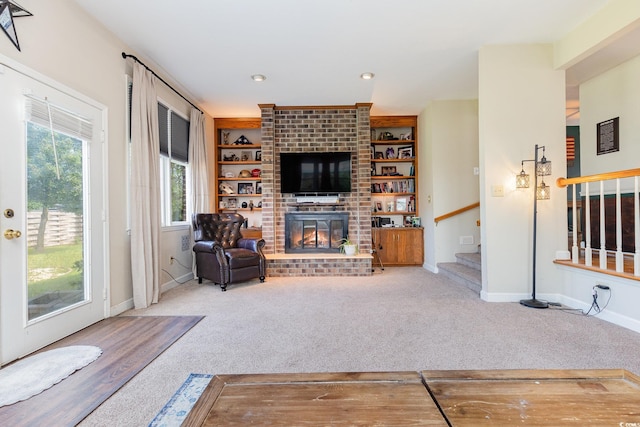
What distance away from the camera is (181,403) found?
61.9 inches

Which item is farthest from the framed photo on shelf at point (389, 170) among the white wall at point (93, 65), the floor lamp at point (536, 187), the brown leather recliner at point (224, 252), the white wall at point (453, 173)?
the white wall at point (93, 65)

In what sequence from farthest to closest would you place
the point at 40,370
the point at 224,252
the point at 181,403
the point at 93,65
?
the point at 224,252 → the point at 93,65 → the point at 40,370 → the point at 181,403

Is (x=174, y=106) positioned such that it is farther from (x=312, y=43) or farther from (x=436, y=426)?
(x=436, y=426)

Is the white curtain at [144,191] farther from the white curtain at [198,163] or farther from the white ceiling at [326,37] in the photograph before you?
the white curtain at [198,163]

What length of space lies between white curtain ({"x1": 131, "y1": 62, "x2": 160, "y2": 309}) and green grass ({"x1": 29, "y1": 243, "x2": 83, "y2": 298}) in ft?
1.92

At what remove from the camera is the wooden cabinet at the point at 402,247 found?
551cm

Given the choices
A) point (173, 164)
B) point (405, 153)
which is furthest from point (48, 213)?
point (405, 153)

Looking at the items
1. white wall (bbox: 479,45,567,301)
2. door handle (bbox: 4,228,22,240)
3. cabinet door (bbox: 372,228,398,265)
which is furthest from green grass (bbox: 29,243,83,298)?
cabinet door (bbox: 372,228,398,265)

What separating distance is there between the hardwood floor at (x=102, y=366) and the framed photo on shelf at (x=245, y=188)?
10.5 feet

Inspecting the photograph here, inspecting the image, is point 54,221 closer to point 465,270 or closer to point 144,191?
point 144,191

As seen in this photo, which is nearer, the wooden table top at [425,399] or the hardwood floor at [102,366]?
the wooden table top at [425,399]

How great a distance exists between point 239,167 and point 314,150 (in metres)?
1.68

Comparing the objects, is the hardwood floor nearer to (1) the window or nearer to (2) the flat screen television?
(1) the window

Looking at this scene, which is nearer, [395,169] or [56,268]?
[56,268]
